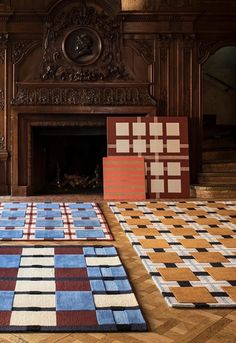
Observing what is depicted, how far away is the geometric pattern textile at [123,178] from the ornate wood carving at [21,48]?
213cm

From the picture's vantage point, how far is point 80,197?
24.2 feet

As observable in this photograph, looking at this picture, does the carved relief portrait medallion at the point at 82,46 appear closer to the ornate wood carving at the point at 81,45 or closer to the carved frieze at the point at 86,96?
the ornate wood carving at the point at 81,45

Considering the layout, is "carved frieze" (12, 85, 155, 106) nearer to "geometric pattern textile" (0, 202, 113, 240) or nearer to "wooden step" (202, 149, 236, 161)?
"wooden step" (202, 149, 236, 161)

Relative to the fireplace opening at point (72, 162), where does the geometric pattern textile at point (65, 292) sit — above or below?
below

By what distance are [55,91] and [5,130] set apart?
103 cm

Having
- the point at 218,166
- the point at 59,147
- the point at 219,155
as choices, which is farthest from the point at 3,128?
the point at 219,155

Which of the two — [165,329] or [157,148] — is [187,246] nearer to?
[165,329]

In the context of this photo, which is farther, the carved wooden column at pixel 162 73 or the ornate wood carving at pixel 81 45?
the carved wooden column at pixel 162 73

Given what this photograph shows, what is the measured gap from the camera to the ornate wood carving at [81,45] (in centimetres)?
756

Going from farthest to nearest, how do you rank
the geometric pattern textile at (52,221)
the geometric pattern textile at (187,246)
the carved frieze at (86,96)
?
the carved frieze at (86,96)
the geometric pattern textile at (52,221)
the geometric pattern textile at (187,246)

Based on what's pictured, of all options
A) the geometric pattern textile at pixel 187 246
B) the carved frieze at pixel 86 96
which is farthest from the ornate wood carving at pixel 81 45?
the geometric pattern textile at pixel 187 246

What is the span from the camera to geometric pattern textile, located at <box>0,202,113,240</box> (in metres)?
4.53

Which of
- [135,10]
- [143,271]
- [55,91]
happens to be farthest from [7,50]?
[143,271]

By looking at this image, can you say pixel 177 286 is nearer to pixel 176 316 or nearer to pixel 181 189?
pixel 176 316
